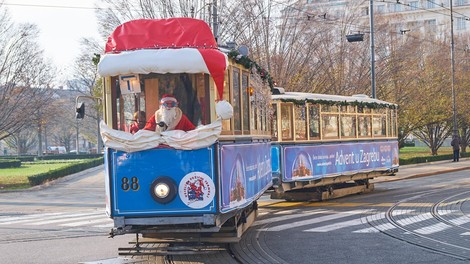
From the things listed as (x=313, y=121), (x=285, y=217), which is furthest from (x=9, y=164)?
(x=285, y=217)

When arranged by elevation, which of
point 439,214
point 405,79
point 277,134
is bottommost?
point 439,214

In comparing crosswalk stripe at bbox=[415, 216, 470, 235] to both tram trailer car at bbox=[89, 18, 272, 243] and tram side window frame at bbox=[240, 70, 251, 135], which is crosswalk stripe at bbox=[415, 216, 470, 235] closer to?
tram side window frame at bbox=[240, 70, 251, 135]

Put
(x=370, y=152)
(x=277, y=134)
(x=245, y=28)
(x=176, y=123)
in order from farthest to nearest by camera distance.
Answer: (x=245, y=28)
(x=370, y=152)
(x=277, y=134)
(x=176, y=123)

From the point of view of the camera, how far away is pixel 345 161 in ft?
73.9

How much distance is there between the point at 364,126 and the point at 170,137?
555 inches

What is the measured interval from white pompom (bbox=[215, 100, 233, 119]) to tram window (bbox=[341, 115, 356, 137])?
1181 cm

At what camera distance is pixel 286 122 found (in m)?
20.3

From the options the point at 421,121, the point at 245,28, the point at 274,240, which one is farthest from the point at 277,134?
the point at 421,121

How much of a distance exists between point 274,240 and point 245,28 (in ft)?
64.0

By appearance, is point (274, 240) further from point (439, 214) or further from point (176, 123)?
point (439, 214)

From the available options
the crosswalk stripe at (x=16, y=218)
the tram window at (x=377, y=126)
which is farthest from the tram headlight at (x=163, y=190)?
the tram window at (x=377, y=126)

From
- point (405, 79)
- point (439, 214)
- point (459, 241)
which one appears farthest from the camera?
point (405, 79)

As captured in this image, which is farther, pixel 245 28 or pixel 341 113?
pixel 245 28

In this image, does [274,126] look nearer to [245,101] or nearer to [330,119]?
[330,119]
